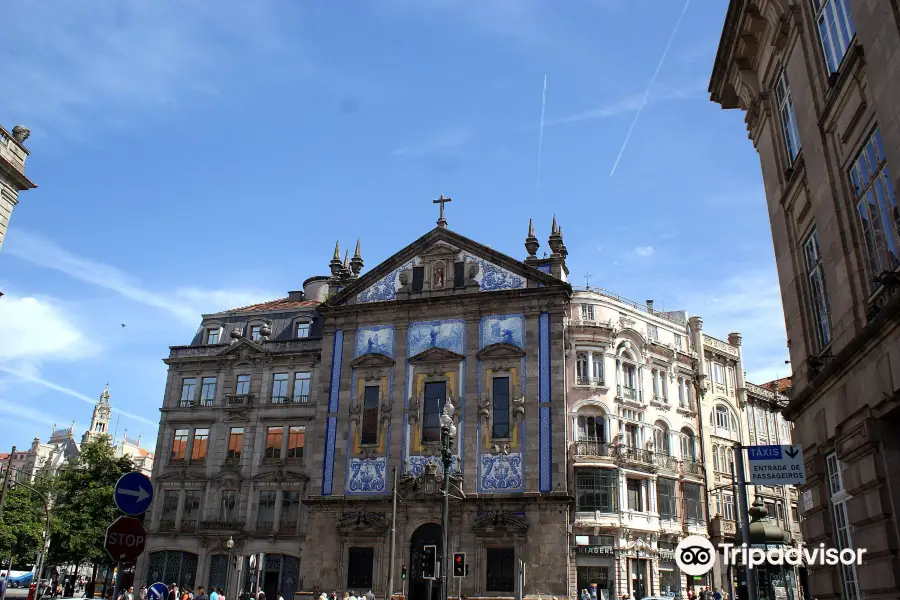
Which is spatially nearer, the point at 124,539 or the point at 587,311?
the point at 124,539

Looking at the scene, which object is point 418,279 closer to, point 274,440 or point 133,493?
point 274,440

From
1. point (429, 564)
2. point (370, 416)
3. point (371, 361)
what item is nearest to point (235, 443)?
point (370, 416)

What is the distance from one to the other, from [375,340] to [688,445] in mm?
20446

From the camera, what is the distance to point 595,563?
39.8m

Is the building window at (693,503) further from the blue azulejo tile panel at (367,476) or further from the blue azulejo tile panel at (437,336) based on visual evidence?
the blue azulejo tile panel at (367,476)

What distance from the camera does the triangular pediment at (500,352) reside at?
41.3 meters

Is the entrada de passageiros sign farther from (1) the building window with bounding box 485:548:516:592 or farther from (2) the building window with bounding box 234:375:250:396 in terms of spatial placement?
(2) the building window with bounding box 234:375:250:396

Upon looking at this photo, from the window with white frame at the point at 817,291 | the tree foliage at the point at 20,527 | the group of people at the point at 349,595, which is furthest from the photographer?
the tree foliage at the point at 20,527

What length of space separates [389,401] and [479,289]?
26.2 ft

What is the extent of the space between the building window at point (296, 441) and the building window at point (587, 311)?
17723 mm

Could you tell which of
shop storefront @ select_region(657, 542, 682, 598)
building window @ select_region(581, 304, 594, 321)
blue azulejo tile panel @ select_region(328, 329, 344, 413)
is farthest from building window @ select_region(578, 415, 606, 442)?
blue azulejo tile panel @ select_region(328, 329, 344, 413)

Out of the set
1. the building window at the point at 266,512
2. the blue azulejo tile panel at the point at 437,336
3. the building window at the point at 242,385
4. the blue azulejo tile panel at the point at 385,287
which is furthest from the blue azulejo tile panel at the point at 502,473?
the building window at the point at 242,385

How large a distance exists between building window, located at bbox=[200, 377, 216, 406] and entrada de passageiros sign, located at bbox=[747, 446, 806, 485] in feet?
132

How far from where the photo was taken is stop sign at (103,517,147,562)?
9992mm
